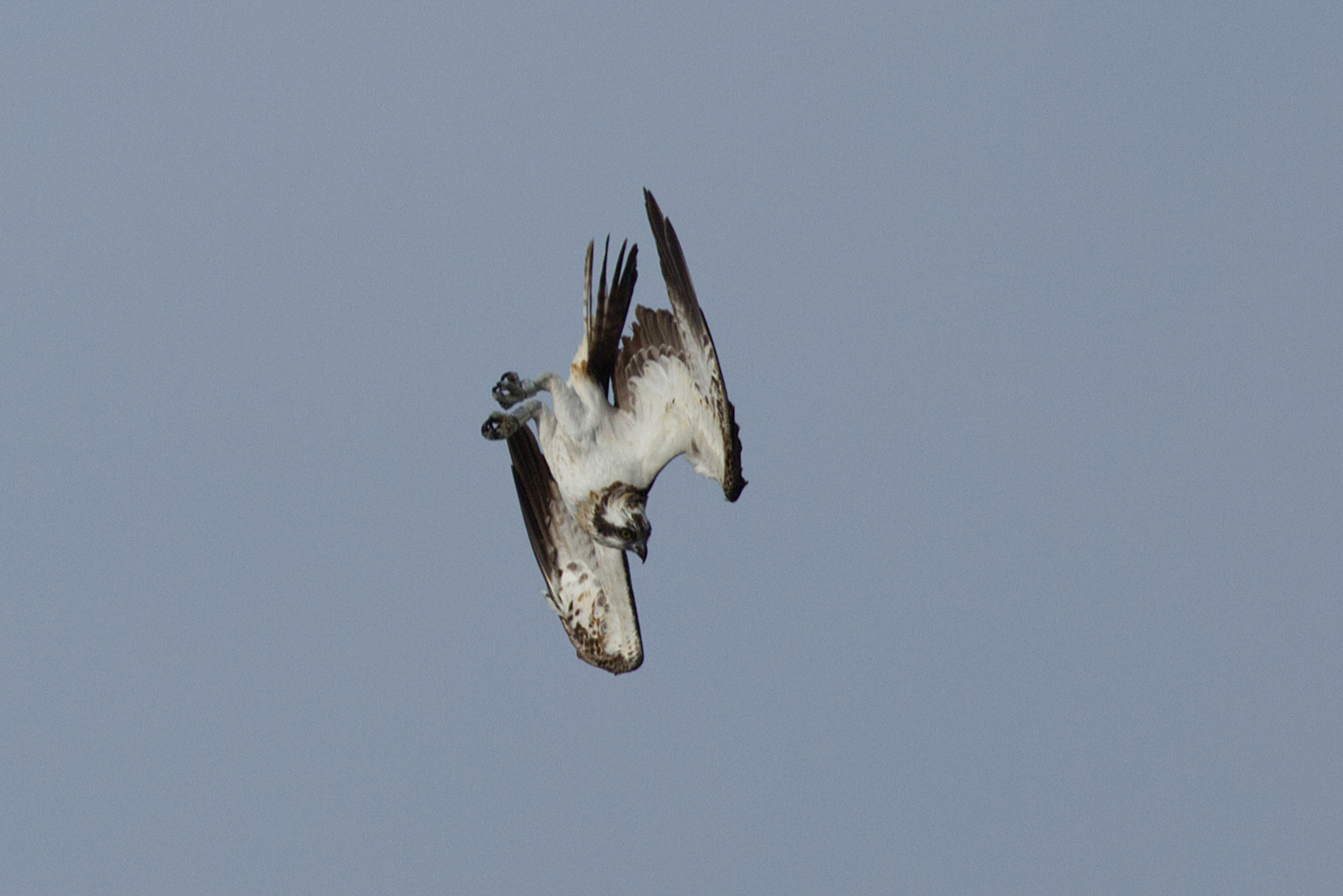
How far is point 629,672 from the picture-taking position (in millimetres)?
18219

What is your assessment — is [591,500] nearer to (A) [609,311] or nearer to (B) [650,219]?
(A) [609,311]

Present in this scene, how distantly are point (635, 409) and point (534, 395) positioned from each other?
855mm

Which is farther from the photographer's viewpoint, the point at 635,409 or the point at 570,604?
the point at 570,604

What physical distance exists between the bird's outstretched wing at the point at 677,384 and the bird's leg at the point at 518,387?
56 centimetres

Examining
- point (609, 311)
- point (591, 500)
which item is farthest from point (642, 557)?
point (609, 311)

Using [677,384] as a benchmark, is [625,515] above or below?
below

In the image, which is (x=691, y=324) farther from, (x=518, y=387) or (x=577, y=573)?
Result: (x=577, y=573)

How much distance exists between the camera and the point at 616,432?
16.8m

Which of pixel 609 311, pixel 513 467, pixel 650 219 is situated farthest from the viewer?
pixel 513 467

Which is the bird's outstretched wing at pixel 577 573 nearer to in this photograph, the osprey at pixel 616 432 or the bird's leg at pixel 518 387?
the osprey at pixel 616 432

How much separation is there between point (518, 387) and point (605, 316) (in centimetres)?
94

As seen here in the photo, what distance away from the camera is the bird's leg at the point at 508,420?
17.0 meters

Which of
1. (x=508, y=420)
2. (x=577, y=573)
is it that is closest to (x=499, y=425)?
(x=508, y=420)

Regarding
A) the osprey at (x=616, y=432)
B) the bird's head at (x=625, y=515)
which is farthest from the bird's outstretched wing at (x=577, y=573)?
the bird's head at (x=625, y=515)
